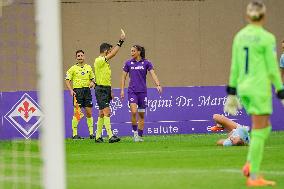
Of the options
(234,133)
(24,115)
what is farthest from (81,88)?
(234,133)

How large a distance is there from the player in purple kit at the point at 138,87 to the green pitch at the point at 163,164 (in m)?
0.82

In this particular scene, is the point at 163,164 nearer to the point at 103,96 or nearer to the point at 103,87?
the point at 103,96

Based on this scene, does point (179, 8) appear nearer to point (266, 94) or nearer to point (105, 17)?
point (105, 17)

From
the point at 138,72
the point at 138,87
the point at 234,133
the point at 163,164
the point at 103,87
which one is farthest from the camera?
the point at 103,87

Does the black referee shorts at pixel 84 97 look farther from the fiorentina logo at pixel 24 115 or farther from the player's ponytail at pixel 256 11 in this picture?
the player's ponytail at pixel 256 11

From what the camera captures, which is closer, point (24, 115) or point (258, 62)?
point (258, 62)

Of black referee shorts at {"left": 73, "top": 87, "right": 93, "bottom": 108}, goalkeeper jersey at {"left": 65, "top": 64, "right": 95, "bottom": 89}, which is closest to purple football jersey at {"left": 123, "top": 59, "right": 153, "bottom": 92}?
black referee shorts at {"left": 73, "top": 87, "right": 93, "bottom": 108}

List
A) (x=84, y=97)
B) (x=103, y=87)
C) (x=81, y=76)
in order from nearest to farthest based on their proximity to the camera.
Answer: (x=103, y=87) < (x=84, y=97) < (x=81, y=76)

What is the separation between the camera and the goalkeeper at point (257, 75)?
33.0 ft

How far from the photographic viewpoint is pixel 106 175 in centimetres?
1197

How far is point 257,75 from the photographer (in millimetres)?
10094

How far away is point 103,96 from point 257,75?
36.8 ft

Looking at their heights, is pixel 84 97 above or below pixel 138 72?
below

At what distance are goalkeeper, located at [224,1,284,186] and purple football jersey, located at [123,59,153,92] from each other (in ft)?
35.5
